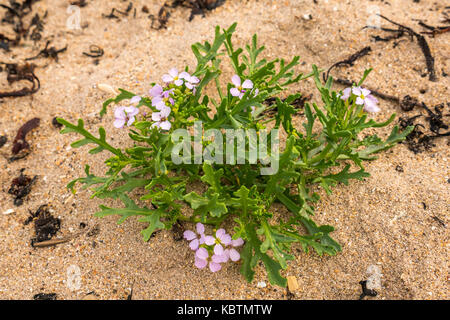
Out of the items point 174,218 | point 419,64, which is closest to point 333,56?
point 419,64

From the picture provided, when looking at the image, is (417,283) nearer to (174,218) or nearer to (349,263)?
(349,263)

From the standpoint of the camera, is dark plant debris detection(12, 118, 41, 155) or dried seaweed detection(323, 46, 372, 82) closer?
dark plant debris detection(12, 118, 41, 155)

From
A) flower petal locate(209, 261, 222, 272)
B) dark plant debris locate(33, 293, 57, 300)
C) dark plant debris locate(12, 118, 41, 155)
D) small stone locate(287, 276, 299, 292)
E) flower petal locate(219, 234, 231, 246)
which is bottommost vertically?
dark plant debris locate(33, 293, 57, 300)

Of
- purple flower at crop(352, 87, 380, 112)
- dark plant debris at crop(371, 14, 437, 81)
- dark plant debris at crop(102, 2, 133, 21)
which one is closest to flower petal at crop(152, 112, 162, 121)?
purple flower at crop(352, 87, 380, 112)

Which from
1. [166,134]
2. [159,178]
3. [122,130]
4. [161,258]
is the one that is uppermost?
[166,134]

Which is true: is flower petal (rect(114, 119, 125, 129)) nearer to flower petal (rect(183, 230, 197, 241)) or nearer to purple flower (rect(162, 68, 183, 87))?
purple flower (rect(162, 68, 183, 87))

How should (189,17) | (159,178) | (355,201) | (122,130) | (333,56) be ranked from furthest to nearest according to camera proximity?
(189,17)
(333,56)
(122,130)
(355,201)
(159,178)
